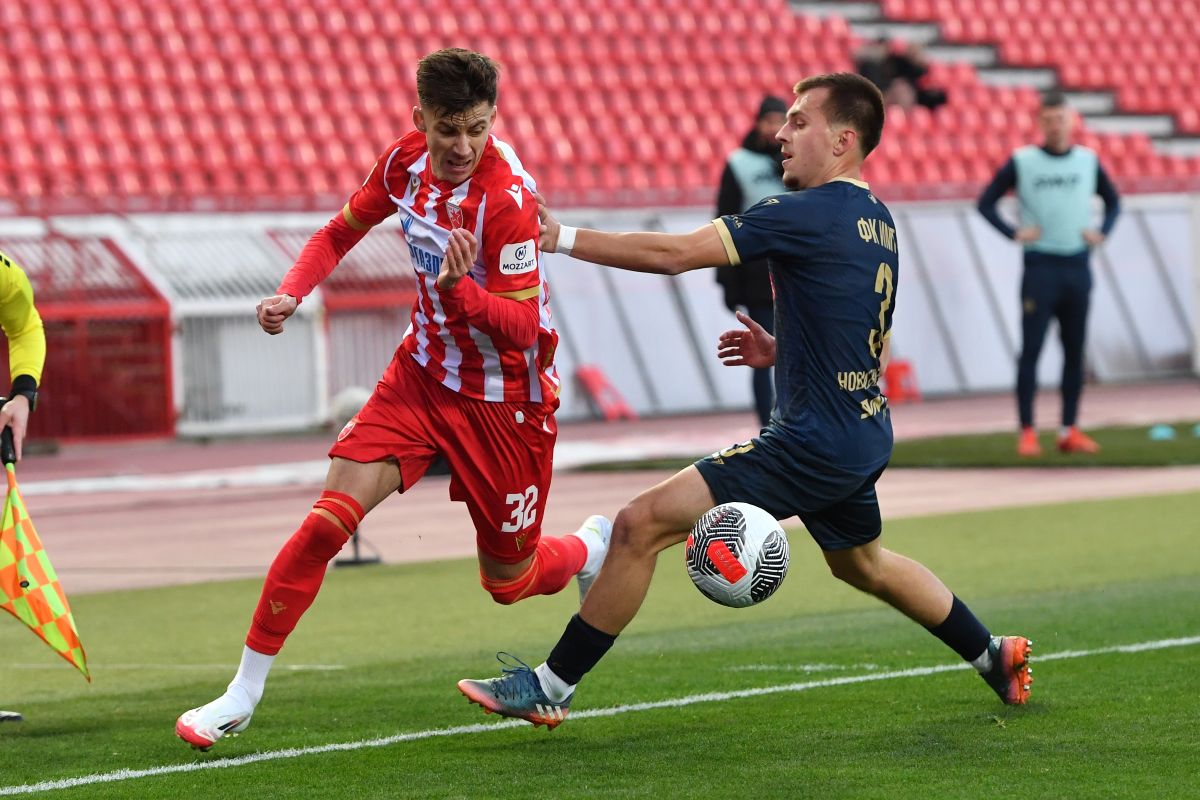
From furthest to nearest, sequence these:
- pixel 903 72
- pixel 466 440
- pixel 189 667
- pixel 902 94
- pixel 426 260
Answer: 1. pixel 902 94
2. pixel 903 72
3. pixel 189 667
4. pixel 466 440
5. pixel 426 260

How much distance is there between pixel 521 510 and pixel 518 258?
34.3 inches

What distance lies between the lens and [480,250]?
5.83m

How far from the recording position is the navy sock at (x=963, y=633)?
595cm

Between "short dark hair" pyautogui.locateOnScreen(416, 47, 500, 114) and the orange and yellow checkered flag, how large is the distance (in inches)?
70.7

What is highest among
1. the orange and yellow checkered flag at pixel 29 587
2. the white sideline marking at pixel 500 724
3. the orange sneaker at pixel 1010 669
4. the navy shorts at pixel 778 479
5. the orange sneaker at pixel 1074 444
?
the navy shorts at pixel 778 479

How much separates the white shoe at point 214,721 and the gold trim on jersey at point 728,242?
1.91 m

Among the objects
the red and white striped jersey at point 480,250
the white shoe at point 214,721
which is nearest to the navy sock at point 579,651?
the red and white striped jersey at point 480,250

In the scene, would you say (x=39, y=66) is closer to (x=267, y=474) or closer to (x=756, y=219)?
(x=267, y=474)

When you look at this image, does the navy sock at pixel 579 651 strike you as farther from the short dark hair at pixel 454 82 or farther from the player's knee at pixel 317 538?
the short dark hair at pixel 454 82

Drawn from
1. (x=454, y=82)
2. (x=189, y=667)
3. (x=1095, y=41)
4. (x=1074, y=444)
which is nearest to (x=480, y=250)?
(x=454, y=82)

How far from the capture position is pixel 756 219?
5523 millimetres

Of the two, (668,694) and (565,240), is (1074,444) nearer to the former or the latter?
(668,694)

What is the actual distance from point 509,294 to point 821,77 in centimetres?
115

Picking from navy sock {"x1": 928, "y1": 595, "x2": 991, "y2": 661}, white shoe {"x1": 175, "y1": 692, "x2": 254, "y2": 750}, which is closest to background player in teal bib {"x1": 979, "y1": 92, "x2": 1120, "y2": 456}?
navy sock {"x1": 928, "y1": 595, "x2": 991, "y2": 661}
